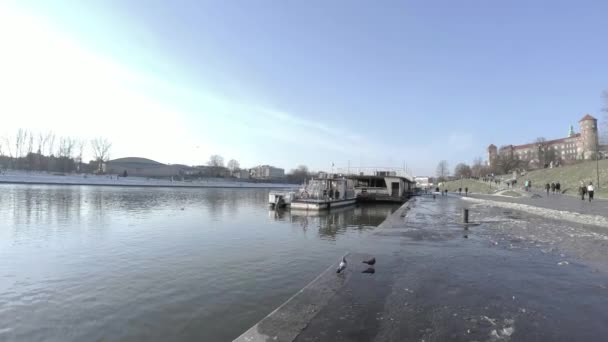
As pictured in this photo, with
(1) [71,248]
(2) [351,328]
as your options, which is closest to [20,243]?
(1) [71,248]

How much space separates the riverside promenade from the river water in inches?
54.2

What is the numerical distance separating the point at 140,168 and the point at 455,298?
15892 cm

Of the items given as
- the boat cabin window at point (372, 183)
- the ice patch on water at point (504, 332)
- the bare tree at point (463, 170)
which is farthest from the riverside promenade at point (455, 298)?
the bare tree at point (463, 170)

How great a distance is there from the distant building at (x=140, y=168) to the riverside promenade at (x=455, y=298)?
14549 centimetres

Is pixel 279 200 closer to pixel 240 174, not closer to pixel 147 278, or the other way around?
pixel 147 278

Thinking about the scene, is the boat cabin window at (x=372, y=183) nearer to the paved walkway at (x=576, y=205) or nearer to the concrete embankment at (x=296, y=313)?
the paved walkway at (x=576, y=205)

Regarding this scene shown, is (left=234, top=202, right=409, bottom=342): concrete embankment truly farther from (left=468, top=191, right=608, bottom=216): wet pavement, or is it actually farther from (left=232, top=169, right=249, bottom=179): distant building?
(left=232, top=169, right=249, bottom=179): distant building

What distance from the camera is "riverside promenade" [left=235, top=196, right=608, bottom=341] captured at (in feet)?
16.1

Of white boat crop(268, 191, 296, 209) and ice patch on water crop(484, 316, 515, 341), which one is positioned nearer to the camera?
ice patch on water crop(484, 316, 515, 341)

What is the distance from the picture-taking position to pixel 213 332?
19.6 ft

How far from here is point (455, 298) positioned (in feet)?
21.0

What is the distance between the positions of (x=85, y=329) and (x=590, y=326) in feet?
28.4

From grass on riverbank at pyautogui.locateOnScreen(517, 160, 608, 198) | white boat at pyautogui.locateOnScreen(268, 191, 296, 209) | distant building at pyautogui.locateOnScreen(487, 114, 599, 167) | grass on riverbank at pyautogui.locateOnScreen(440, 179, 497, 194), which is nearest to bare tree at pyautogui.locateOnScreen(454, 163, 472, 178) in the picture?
distant building at pyautogui.locateOnScreen(487, 114, 599, 167)

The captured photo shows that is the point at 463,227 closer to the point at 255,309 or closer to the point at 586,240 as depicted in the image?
the point at 586,240
